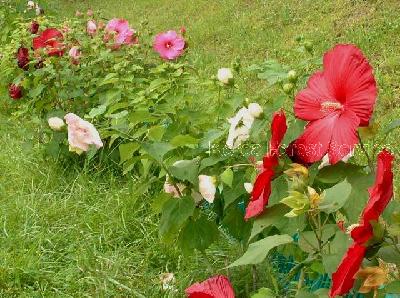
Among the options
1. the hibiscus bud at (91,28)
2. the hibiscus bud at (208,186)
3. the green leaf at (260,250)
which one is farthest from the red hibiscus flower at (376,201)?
the hibiscus bud at (91,28)

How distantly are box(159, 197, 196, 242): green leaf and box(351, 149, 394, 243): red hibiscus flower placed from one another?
3.74 ft

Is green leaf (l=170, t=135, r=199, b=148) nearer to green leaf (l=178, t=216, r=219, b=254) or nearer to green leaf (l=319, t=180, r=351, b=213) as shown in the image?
green leaf (l=178, t=216, r=219, b=254)

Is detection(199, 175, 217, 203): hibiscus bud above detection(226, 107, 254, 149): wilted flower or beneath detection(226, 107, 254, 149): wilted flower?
beneath

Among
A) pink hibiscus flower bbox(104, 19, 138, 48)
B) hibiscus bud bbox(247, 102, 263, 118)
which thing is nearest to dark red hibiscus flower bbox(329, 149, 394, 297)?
hibiscus bud bbox(247, 102, 263, 118)

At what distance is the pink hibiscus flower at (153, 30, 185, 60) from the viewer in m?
3.01

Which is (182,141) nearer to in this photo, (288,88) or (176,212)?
(176,212)

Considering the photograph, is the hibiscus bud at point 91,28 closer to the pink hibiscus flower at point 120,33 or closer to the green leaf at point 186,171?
the pink hibiscus flower at point 120,33

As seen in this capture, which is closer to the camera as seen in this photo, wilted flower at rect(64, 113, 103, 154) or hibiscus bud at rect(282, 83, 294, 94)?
hibiscus bud at rect(282, 83, 294, 94)

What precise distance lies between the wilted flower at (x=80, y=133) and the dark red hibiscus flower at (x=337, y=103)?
79 cm

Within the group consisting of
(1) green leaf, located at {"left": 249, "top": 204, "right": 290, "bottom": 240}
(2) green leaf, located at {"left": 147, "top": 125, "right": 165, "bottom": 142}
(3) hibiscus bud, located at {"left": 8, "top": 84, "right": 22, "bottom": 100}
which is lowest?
(3) hibiscus bud, located at {"left": 8, "top": 84, "right": 22, "bottom": 100}

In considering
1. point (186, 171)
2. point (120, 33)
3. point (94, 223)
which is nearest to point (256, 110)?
point (186, 171)

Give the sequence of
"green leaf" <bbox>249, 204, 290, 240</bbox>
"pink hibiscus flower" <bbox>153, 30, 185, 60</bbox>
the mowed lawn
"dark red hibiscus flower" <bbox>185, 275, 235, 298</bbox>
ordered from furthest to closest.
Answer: "pink hibiscus flower" <bbox>153, 30, 185, 60</bbox> → the mowed lawn → "green leaf" <bbox>249, 204, 290, 240</bbox> → "dark red hibiscus flower" <bbox>185, 275, 235, 298</bbox>

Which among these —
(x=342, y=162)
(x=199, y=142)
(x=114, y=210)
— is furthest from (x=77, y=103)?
(x=342, y=162)

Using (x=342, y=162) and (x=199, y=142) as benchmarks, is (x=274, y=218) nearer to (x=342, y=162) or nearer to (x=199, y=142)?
(x=342, y=162)
